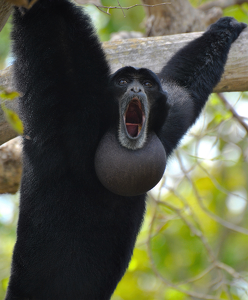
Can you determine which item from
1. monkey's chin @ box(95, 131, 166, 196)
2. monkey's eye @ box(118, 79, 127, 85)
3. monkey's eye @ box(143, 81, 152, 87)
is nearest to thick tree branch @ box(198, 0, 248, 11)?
monkey's eye @ box(143, 81, 152, 87)

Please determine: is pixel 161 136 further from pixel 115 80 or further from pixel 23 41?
pixel 23 41

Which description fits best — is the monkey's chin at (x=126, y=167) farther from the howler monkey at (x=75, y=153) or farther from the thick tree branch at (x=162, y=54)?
the thick tree branch at (x=162, y=54)

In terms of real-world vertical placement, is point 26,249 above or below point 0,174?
above

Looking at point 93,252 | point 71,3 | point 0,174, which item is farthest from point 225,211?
point 71,3

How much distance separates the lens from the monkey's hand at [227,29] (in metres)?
4.59

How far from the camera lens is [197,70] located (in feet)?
14.6

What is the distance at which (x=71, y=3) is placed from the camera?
9.89 ft

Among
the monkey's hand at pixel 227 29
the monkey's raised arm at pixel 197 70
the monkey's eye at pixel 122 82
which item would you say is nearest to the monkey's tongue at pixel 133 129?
the monkey's eye at pixel 122 82

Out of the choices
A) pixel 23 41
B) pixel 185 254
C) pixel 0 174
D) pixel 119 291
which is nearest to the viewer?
pixel 23 41

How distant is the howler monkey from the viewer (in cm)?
301

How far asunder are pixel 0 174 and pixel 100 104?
294 centimetres

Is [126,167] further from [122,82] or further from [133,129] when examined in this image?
[122,82]

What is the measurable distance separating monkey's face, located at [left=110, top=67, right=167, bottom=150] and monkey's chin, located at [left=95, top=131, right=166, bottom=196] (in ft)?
0.34

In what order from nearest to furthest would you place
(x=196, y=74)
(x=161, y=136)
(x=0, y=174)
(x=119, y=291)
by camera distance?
(x=161, y=136) → (x=196, y=74) → (x=0, y=174) → (x=119, y=291)
